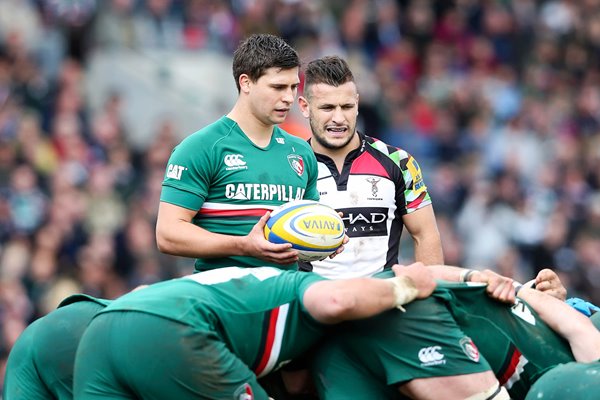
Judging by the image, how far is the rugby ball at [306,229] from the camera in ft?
20.4

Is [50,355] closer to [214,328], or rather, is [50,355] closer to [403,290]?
[214,328]

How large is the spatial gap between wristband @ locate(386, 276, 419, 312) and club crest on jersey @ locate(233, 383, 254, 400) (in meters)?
0.83

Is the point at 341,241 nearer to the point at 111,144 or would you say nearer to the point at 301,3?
the point at 111,144

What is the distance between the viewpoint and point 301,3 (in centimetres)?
1709

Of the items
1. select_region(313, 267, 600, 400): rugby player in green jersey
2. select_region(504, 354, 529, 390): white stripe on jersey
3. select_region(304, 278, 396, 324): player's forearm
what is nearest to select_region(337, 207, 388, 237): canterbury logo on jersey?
select_region(313, 267, 600, 400): rugby player in green jersey

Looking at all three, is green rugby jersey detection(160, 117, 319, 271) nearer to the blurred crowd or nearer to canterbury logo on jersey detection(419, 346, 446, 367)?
canterbury logo on jersey detection(419, 346, 446, 367)

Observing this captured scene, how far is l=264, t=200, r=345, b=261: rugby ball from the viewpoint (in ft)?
20.4

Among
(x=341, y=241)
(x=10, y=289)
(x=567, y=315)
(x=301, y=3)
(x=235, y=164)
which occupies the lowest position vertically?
(x=10, y=289)

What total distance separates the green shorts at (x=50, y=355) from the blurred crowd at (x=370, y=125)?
520 cm

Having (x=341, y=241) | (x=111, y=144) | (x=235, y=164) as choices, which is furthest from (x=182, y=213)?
(x=111, y=144)

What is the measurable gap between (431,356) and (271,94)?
1.86 m

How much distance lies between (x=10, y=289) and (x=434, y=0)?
375 inches

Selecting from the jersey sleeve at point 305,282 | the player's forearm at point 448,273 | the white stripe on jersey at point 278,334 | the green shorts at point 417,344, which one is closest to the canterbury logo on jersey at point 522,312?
the player's forearm at point 448,273

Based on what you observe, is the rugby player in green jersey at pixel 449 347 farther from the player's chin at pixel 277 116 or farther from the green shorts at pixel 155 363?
the player's chin at pixel 277 116
